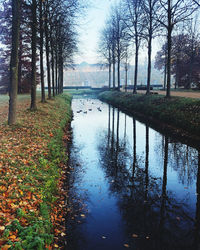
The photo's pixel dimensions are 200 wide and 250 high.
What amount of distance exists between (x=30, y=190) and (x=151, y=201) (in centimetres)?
338

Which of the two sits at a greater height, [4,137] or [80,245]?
[4,137]

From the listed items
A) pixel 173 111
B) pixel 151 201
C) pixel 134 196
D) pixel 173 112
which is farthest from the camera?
pixel 173 111

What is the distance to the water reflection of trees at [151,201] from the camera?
475 cm

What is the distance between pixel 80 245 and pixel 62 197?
2.00 m

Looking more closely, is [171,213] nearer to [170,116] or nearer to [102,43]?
[170,116]

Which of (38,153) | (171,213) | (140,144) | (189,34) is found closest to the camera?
(171,213)

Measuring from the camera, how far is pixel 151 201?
20.5 feet

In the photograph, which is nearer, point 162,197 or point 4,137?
point 162,197

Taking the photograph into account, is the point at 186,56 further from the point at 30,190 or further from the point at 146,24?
the point at 30,190

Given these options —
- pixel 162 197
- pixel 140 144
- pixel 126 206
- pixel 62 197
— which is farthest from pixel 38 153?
pixel 140 144

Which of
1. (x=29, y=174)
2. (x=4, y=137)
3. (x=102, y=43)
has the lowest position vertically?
(x=29, y=174)

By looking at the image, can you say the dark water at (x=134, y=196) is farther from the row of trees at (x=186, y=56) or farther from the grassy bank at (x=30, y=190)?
the row of trees at (x=186, y=56)

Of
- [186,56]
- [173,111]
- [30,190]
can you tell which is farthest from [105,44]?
[30,190]

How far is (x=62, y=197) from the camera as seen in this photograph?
643cm
